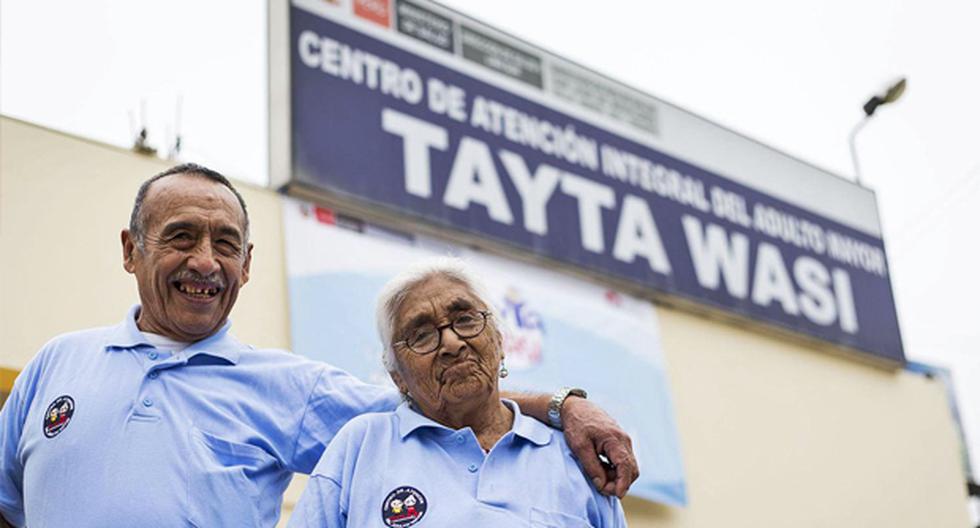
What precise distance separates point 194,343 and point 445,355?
41cm

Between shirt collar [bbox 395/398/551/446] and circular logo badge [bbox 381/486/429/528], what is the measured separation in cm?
12

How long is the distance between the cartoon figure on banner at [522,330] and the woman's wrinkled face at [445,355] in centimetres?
321

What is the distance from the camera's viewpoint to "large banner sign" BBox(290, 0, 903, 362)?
5.21 metres

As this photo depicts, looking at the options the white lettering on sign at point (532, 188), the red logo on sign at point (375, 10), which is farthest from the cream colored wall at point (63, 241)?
the white lettering on sign at point (532, 188)

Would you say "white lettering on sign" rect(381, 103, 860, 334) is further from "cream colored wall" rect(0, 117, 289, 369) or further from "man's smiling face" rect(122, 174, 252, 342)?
"man's smiling face" rect(122, 174, 252, 342)

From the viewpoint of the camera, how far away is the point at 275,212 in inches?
188

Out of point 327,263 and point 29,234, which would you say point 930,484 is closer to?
point 327,263

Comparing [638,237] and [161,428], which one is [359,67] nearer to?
[638,237]

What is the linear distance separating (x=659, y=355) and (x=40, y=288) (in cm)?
314

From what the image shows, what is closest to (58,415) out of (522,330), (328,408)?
(328,408)

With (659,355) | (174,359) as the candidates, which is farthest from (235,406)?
(659,355)

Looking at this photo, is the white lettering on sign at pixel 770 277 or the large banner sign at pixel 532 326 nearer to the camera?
the large banner sign at pixel 532 326

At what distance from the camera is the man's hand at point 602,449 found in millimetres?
1695

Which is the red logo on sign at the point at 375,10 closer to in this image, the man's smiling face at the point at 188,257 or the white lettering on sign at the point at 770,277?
the white lettering on sign at the point at 770,277
